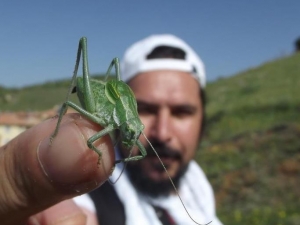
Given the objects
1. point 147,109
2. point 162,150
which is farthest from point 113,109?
point 147,109

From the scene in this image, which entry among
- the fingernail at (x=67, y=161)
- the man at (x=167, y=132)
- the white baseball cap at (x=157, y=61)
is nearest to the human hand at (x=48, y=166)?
the fingernail at (x=67, y=161)

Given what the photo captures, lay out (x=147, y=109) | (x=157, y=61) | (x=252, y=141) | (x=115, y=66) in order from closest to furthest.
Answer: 1. (x=115, y=66)
2. (x=147, y=109)
3. (x=157, y=61)
4. (x=252, y=141)

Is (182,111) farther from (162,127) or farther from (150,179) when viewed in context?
(150,179)

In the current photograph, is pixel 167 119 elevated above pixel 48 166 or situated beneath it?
situated beneath

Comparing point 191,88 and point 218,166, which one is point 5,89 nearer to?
point 218,166

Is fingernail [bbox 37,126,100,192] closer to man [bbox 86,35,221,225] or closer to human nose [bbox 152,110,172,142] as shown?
man [bbox 86,35,221,225]

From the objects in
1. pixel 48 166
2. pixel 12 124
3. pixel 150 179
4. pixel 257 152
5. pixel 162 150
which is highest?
pixel 48 166

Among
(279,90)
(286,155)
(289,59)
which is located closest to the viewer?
(286,155)

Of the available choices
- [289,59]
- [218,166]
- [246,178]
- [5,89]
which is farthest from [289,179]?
[289,59]
